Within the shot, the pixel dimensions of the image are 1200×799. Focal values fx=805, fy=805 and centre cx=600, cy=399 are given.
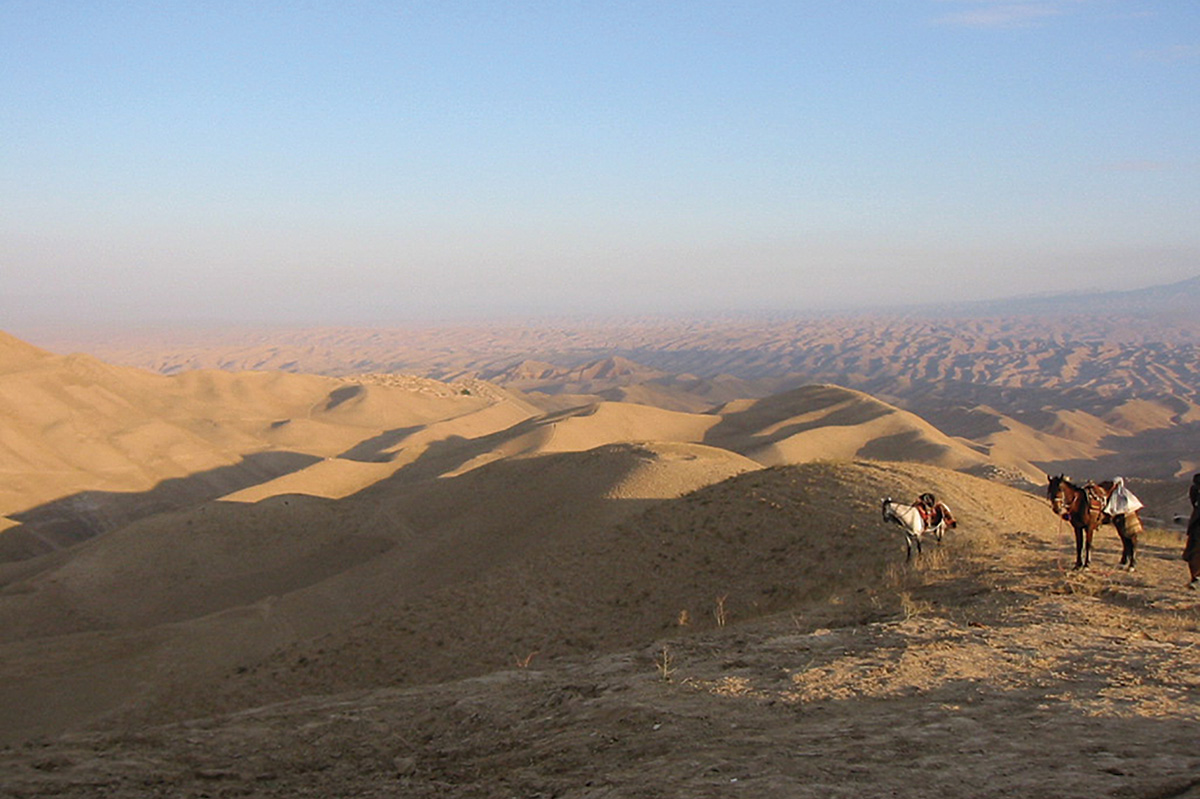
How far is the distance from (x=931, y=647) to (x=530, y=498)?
559 inches

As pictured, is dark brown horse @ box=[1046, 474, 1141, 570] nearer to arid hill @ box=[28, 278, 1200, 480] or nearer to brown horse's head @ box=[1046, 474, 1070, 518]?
brown horse's head @ box=[1046, 474, 1070, 518]

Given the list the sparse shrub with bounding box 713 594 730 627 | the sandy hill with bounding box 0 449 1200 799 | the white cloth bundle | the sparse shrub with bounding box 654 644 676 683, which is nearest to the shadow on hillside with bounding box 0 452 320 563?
the sandy hill with bounding box 0 449 1200 799

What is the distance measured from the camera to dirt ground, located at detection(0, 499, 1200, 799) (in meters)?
4.20

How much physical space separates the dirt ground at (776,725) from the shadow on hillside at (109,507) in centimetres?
2490

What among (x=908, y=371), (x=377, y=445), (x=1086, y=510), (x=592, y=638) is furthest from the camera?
(x=908, y=371)

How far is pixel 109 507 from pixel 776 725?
32.9 m

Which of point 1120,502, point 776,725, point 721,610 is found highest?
point 1120,502

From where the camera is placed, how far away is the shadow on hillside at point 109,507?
26752 millimetres

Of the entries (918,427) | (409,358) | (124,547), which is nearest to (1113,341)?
(409,358)

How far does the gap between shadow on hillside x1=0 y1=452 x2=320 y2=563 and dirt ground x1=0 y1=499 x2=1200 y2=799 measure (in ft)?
81.7

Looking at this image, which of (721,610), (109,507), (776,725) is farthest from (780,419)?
(776,725)

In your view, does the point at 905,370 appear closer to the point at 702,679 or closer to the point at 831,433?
the point at 831,433

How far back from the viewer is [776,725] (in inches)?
203

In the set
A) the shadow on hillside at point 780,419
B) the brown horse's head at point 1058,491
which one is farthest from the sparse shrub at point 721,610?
the shadow on hillside at point 780,419
